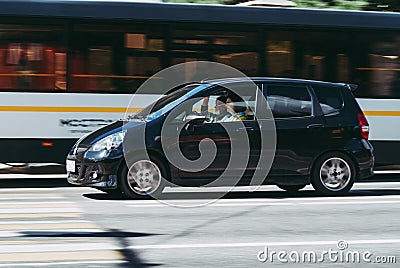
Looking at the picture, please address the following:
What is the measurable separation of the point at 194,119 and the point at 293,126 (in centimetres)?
149

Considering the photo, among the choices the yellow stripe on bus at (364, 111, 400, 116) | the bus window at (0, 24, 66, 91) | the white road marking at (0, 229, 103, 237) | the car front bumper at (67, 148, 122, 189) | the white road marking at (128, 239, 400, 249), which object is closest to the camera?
the white road marking at (128, 239, 400, 249)

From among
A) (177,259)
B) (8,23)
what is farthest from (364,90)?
(177,259)

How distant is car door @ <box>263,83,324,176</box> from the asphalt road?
0.52 metres

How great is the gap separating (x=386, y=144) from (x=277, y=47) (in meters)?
2.66

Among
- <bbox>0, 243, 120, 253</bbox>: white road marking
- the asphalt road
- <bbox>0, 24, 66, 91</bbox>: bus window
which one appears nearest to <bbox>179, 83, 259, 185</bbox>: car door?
the asphalt road

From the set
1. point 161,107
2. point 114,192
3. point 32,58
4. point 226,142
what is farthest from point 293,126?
point 32,58

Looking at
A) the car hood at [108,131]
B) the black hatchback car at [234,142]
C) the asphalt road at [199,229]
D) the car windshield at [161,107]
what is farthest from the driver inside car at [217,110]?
the asphalt road at [199,229]

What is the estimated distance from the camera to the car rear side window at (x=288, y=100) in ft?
39.9

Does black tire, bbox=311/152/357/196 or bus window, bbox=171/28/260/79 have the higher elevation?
bus window, bbox=171/28/260/79

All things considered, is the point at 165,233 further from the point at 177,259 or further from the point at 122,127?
the point at 122,127

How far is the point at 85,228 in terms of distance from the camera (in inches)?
362

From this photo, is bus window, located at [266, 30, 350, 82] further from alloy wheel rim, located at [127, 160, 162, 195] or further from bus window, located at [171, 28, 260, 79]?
alloy wheel rim, located at [127, 160, 162, 195]

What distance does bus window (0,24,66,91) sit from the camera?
13844 mm

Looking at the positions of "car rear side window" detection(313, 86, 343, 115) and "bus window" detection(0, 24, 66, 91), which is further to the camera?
"bus window" detection(0, 24, 66, 91)
